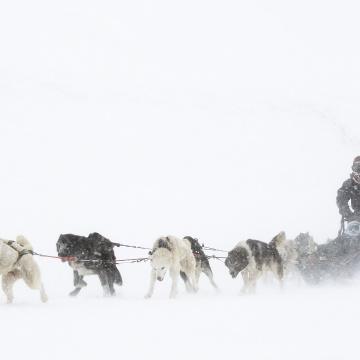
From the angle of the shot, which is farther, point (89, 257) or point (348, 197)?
point (348, 197)

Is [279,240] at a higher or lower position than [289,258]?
higher

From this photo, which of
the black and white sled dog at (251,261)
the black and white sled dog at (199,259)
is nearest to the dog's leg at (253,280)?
the black and white sled dog at (251,261)

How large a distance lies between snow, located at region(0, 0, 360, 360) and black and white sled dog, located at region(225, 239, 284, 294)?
358mm

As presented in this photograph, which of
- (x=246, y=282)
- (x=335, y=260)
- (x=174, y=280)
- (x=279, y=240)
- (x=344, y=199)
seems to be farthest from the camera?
(x=344, y=199)

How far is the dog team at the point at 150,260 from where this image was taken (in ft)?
21.6

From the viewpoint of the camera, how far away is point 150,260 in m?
7.70

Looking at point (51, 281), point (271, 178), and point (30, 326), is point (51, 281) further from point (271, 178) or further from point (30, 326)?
point (271, 178)

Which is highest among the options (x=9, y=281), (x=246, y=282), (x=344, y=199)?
(x=344, y=199)

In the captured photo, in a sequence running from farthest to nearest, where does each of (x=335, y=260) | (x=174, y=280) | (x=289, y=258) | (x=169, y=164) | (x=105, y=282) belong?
1. (x=169, y=164)
2. (x=289, y=258)
3. (x=335, y=260)
4. (x=105, y=282)
5. (x=174, y=280)

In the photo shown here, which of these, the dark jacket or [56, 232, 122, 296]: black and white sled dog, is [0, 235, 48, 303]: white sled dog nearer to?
[56, 232, 122, 296]: black and white sled dog

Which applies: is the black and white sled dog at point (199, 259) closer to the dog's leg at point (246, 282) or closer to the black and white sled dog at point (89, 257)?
the dog's leg at point (246, 282)

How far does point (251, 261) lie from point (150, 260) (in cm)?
164

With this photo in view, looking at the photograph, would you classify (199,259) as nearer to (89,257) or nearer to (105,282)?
(105,282)

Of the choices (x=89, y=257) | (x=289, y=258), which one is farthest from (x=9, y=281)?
(x=289, y=258)
